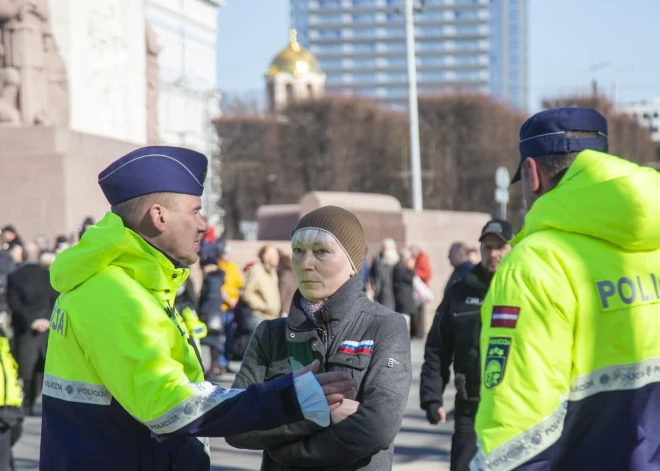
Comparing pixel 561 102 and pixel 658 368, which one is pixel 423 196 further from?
pixel 658 368

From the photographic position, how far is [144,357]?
9.71 ft

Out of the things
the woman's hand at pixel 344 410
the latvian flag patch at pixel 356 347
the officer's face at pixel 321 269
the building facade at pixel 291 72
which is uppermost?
the building facade at pixel 291 72

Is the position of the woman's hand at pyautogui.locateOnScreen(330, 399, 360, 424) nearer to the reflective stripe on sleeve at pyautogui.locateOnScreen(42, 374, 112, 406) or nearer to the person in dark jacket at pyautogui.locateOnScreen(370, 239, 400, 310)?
the reflective stripe on sleeve at pyautogui.locateOnScreen(42, 374, 112, 406)

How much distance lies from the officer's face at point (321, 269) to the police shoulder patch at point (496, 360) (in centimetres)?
86

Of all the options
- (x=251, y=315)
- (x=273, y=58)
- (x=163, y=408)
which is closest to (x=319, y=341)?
(x=163, y=408)

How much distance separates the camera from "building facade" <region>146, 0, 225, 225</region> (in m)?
69.7

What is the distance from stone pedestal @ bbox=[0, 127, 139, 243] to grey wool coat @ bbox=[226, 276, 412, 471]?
15306 mm

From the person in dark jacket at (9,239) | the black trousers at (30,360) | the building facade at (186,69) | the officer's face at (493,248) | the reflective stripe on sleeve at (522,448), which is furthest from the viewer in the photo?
the building facade at (186,69)

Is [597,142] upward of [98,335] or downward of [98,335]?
upward

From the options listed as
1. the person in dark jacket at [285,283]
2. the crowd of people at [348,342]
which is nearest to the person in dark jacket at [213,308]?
the person in dark jacket at [285,283]

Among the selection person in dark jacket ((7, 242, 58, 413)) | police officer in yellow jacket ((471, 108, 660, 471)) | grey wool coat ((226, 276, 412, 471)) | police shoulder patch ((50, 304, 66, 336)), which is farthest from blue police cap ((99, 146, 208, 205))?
person in dark jacket ((7, 242, 58, 413))

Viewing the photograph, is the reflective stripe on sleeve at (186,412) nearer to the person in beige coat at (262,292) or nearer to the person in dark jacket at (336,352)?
the person in dark jacket at (336,352)

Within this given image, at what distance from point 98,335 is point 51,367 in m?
0.31

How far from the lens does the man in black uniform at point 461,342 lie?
5988mm
